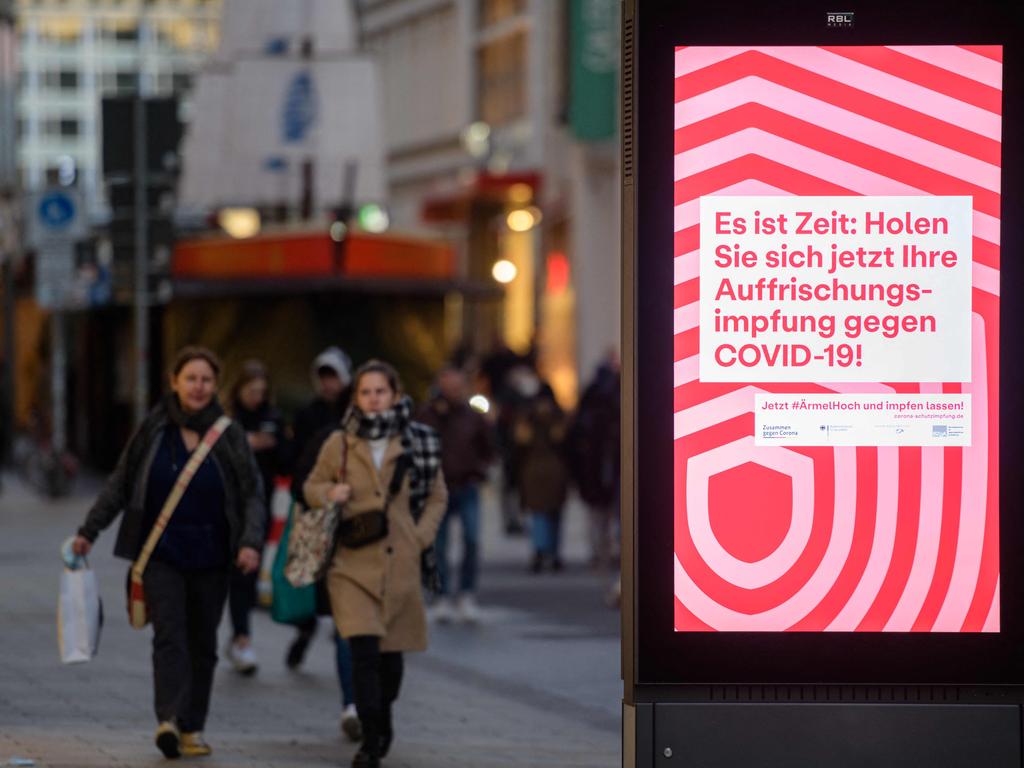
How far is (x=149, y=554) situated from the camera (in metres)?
10.0

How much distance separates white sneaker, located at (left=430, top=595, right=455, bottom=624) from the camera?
16359 mm

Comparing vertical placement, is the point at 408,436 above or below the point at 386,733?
above

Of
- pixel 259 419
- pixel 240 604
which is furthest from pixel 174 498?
pixel 259 419

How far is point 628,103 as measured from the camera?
23.6 feet

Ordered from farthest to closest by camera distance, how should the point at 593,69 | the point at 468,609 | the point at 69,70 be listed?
the point at 69,70 < the point at 593,69 < the point at 468,609

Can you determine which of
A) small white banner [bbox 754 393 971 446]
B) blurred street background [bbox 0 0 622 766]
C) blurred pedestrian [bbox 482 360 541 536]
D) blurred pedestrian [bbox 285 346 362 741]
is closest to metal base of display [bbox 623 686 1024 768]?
small white banner [bbox 754 393 971 446]

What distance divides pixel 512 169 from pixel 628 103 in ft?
129

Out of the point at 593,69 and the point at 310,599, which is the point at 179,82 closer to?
the point at 593,69

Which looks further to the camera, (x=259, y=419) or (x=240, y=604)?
(x=259, y=419)

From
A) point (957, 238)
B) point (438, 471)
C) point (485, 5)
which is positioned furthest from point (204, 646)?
point (485, 5)

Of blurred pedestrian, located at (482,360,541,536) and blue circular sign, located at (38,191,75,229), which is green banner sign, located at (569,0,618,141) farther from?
blue circular sign, located at (38,191,75,229)

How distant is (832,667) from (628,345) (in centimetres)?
111

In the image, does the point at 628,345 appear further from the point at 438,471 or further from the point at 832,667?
the point at 438,471

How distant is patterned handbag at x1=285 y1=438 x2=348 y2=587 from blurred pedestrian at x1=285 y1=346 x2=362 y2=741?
41 cm
